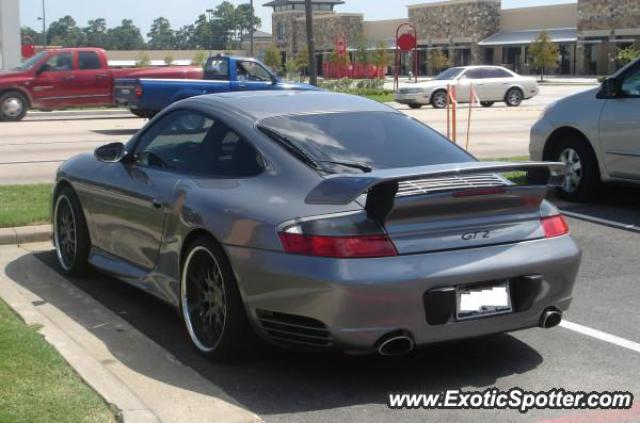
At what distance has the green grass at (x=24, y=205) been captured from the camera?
8.86 metres

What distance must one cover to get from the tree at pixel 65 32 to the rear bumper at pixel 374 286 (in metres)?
158

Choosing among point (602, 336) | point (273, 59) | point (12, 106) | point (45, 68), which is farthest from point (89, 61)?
point (273, 59)

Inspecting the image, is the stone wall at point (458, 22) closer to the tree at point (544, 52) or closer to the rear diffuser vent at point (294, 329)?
the tree at point (544, 52)

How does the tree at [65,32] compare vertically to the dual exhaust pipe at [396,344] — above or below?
above

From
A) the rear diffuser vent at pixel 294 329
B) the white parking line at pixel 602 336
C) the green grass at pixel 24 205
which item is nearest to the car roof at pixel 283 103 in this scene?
the rear diffuser vent at pixel 294 329

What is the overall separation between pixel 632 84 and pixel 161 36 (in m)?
188

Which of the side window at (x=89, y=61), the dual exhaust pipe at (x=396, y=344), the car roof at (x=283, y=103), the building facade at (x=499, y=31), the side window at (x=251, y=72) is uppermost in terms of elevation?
the building facade at (x=499, y=31)

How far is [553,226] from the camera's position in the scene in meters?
5.14

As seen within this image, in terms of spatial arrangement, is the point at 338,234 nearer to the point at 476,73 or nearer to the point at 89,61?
the point at 89,61

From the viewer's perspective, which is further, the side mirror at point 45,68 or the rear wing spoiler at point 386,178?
the side mirror at point 45,68

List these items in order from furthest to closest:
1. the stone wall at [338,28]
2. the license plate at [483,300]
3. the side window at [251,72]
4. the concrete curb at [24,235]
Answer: the stone wall at [338,28] < the side window at [251,72] < the concrete curb at [24,235] < the license plate at [483,300]

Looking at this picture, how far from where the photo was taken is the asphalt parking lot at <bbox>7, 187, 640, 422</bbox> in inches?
180

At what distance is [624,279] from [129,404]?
4239 mm

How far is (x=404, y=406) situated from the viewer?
466 cm
